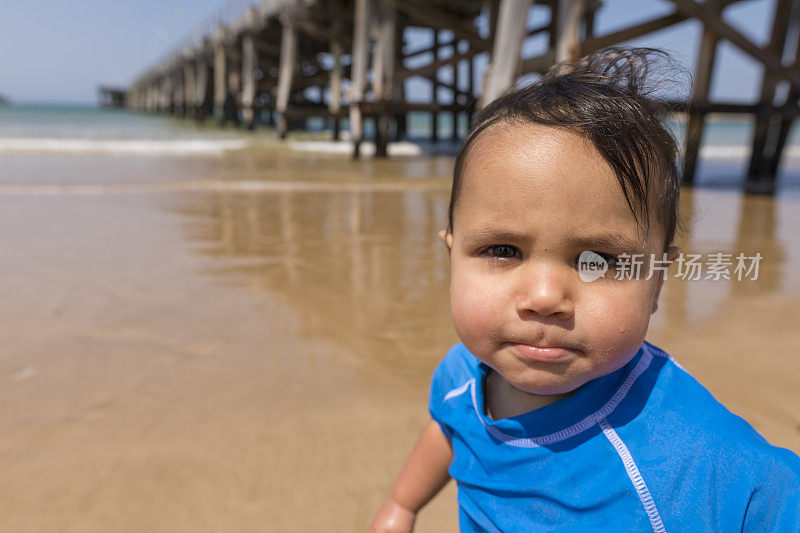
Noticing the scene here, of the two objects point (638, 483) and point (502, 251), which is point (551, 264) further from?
point (638, 483)

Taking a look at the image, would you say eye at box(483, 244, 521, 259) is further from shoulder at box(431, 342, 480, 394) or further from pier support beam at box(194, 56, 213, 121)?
pier support beam at box(194, 56, 213, 121)

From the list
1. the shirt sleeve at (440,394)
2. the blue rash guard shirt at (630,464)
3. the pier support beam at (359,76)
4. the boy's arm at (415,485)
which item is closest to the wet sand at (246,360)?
the boy's arm at (415,485)

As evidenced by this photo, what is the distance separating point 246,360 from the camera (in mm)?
2047

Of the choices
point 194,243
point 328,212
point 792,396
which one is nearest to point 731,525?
point 792,396

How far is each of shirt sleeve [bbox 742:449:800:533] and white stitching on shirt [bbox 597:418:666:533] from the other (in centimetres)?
12

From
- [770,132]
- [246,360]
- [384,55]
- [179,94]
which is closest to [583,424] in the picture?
[246,360]

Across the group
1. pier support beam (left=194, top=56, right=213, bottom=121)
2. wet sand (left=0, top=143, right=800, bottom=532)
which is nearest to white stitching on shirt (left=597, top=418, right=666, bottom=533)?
wet sand (left=0, top=143, right=800, bottom=532)

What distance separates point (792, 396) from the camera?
5.75 feet

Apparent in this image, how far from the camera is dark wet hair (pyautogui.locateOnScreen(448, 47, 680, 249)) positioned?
0.81m

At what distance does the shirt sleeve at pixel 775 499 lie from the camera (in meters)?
0.76

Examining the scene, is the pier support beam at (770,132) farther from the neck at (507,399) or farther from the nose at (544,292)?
the nose at (544,292)

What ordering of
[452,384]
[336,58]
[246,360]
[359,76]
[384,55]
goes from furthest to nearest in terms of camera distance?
[336,58] < [359,76] < [384,55] < [246,360] < [452,384]

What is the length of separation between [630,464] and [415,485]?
1.69 ft

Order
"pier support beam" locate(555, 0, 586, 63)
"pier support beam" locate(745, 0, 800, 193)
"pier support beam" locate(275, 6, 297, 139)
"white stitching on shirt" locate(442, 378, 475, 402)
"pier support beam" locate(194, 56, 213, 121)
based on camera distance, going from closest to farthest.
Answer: "white stitching on shirt" locate(442, 378, 475, 402) → "pier support beam" locate(555, 0, 586, 63) → "pier support beam" locate(745, 0, 800, 193) → "pier support beam" locate(275, 6, 297, 139) → "pier support beam" locate(194, 56, 213, 121)
